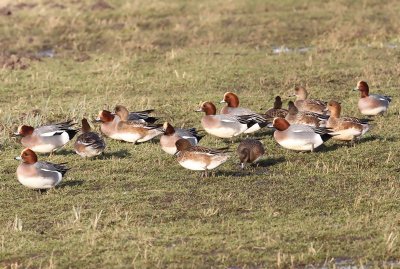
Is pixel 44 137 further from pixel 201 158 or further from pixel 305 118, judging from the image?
pixel 305 118

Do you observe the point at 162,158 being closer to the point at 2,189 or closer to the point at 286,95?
the point at 2,189

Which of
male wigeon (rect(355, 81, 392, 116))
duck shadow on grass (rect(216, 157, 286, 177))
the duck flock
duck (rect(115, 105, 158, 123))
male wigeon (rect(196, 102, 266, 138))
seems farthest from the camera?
male wigeon (rect(355, 81, 392, 116))

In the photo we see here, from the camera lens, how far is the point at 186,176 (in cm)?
1094

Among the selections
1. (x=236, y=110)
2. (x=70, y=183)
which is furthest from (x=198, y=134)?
(x=70, y=183)

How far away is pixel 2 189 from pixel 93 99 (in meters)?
5.63

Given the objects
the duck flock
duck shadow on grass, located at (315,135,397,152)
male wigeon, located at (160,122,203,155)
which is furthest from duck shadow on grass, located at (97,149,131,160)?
duck shadow on grass, located at (315,135,397,152)

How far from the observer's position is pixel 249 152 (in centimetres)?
1109

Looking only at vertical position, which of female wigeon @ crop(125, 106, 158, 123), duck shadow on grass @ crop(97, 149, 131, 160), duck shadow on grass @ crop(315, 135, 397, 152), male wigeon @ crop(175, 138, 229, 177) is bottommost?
duck shadow on grass @ crop(97, 149, 131, 160)

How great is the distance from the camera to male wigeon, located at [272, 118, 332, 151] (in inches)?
460

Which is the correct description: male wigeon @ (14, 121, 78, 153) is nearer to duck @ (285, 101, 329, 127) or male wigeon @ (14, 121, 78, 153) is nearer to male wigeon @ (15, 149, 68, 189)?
male wigeon @ (15, 149, 68, 189)

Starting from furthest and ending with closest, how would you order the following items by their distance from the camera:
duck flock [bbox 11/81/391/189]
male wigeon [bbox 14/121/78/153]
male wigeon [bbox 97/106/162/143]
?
male wigeon [bbox 97/106/162/143] → male wigeon [bbox 14/121/78/153] → duck flock [bbox 11/81/391/189]

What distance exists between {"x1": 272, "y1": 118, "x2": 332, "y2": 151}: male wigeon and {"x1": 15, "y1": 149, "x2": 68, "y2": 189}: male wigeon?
3.04 metres

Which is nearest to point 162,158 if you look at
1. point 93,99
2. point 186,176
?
point 186,176

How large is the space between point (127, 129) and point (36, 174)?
9.06 ft
